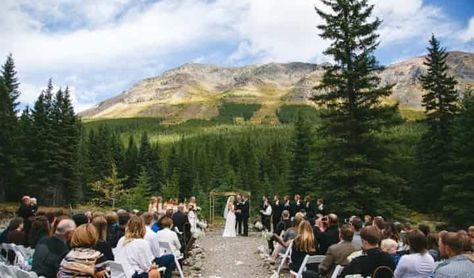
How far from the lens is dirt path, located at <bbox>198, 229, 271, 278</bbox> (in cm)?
1303

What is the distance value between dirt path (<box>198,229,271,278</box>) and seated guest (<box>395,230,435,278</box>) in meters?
6.62

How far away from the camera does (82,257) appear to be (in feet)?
17.6

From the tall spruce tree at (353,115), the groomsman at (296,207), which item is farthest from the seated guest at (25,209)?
the tall spruce tree at (353,115)

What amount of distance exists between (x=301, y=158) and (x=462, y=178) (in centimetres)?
1757

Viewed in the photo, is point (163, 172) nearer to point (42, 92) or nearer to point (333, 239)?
point (42, 92)

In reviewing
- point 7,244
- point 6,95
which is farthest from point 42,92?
point 7,244

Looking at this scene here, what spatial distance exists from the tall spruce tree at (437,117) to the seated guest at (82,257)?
3225 centimetres

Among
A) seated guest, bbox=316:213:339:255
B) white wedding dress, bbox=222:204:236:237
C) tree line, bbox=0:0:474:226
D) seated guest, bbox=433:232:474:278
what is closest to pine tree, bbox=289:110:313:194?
tree line, bbox=0:0:474:226

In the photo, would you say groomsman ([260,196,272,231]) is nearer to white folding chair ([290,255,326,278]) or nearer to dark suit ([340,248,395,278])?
white folding chair ([290,255,326,278])

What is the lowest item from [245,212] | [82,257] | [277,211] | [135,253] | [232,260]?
[232,260]

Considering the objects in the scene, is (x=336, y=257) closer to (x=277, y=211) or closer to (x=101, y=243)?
(x=101, y=243)

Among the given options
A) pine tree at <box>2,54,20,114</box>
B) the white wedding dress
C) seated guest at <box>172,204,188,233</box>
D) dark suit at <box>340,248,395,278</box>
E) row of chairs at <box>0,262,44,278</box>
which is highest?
pine tree at <box>2,54,20,114</box>

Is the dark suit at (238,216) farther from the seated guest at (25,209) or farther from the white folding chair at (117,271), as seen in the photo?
the white folding chair at (117,271)

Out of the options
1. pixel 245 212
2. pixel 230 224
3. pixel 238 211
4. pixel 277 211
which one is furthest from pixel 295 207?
pixel 230 224
